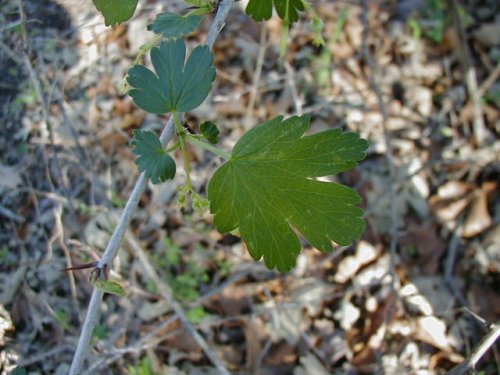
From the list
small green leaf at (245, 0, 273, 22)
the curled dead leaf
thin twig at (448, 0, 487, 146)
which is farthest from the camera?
thin twig at (448, 0, 487, 146)

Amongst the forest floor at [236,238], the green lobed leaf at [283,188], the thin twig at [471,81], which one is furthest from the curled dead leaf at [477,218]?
the green lobed leaf at [283,188]

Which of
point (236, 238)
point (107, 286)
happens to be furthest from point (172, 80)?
point (236, 238)

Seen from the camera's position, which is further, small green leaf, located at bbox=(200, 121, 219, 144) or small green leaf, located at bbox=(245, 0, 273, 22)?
small green leaf, located at bbox=(245, 0, 273, 22)

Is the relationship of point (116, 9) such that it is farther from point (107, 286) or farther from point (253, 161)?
point (107, 286)

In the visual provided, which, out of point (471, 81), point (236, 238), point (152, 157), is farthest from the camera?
point (471, 81)

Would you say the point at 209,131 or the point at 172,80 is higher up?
the point at 172,80

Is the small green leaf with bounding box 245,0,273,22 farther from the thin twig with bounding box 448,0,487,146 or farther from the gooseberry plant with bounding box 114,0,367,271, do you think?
the thin twig with bounding box 448,0,487,146

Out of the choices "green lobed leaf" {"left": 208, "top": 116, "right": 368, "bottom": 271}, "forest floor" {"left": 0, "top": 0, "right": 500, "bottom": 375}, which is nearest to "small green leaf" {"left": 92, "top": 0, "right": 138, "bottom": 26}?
"green lobed leaf" {"left": 208, "top": 116, "right": 368, "bottom": 271}

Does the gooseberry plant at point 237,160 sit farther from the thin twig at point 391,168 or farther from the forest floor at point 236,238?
the thin twig at point 391,168
